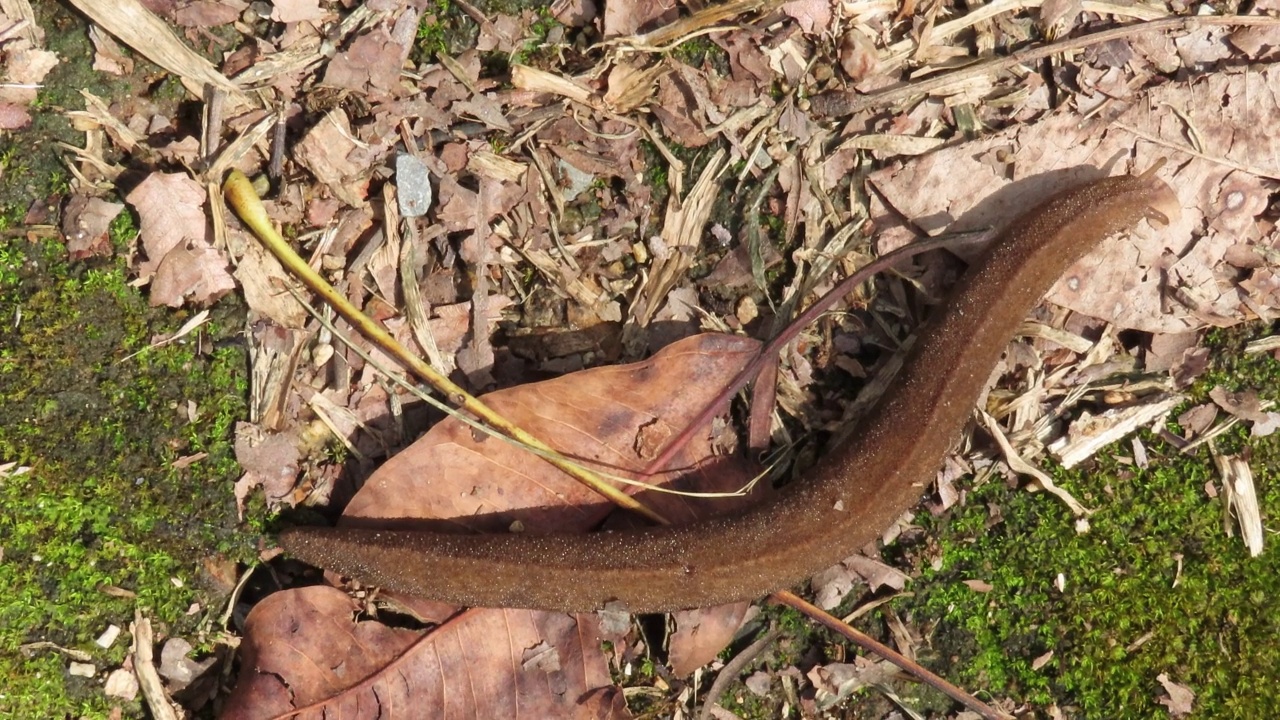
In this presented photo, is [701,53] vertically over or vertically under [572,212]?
over

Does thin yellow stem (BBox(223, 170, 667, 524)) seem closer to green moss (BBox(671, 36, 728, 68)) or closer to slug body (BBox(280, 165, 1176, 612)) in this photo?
slug body (BBox(280, 165, 1176, 612))

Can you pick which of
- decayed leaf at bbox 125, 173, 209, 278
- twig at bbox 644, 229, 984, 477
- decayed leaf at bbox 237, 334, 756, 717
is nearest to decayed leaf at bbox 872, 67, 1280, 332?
twig at bbox 644, 229, 984, 477

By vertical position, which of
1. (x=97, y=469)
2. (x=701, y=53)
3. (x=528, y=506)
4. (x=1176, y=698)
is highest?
(x=701, y=53)

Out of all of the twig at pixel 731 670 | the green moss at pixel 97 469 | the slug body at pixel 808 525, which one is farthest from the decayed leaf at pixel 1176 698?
the green moss at pixel 97 469

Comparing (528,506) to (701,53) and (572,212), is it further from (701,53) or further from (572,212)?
(701,53)

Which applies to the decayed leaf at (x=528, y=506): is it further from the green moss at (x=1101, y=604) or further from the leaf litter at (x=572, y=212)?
the green moss at (x=1101, y=604)

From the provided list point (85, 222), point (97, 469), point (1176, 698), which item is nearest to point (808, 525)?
point (1176, 698)

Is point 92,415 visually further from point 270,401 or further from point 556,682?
point 556,682
